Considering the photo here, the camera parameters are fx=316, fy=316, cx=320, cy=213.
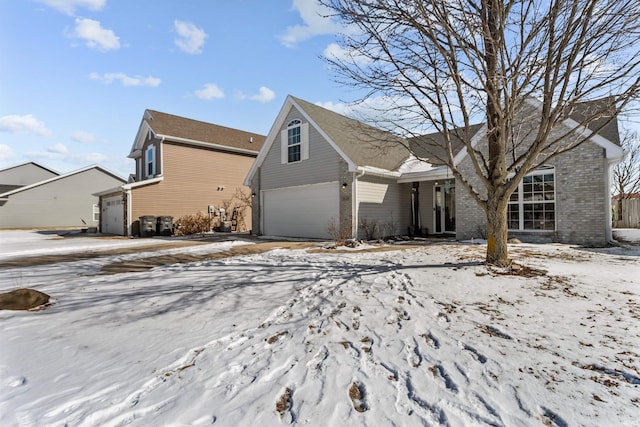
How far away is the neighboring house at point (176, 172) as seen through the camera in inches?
700

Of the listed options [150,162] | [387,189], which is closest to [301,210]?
[387,189]

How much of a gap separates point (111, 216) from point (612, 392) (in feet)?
76.6

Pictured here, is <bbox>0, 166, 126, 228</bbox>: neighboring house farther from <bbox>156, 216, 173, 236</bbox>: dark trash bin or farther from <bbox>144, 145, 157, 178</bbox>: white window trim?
<bbox>156, 216, 173, 236</bbox>: dark trash bin

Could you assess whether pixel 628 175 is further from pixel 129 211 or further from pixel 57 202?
pixel 57 202

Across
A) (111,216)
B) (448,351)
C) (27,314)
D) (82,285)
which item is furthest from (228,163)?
(448,351)

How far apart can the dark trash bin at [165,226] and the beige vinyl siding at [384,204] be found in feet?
36.4

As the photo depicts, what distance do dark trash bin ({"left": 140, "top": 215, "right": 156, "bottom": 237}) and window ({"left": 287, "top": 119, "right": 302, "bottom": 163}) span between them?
27.3 ft

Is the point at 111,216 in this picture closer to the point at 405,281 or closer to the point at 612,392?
the point at 405,281

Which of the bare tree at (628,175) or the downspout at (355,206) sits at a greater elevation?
the bare tree at (628,175)

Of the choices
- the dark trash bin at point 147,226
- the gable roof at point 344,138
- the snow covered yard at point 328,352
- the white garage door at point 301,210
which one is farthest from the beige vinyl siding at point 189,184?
the snow covered yard at point 328,352

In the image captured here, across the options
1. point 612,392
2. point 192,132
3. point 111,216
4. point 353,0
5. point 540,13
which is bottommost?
point 612,392

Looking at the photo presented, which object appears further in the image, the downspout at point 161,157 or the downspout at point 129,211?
the downspout at point 161,157

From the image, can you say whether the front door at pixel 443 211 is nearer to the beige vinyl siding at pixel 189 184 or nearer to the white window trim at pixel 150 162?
the beige vinyl siding at pixel 189 184

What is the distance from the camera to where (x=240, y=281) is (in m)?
5.69
